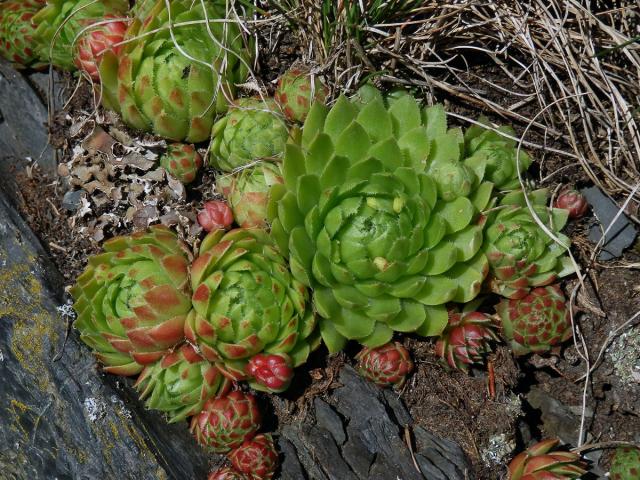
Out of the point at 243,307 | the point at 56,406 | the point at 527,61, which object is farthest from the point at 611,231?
the point at 56,406

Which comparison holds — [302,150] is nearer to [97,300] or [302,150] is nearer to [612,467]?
[97,300]

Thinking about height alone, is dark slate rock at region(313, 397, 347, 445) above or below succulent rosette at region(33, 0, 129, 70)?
below

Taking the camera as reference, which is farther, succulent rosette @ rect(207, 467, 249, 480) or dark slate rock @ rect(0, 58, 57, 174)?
dark slate rock @ rect(0, 58, 57, 174)

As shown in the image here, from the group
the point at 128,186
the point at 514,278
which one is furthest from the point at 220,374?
the point at 514,278

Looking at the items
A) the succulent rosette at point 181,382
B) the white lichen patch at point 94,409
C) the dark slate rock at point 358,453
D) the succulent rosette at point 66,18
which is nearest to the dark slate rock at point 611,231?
the dark slate rock at point 358,453

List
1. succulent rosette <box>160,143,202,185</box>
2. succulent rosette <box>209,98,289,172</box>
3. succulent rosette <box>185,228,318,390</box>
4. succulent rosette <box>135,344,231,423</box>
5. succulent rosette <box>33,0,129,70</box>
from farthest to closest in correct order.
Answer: succulent rosette <box>33,0,129,70</box>
succulent rosette <box>160,143,202,185</box>
succulent rosette <box>209,98,289,172</box>
succulent rosette <box>135,344,231,423</box>
succulent rosette <box>185,228,318,390</box>

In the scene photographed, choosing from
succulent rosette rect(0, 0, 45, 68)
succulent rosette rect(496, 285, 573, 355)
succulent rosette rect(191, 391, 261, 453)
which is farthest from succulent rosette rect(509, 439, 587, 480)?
succulent rosette rect(0, 0, 45, 68)

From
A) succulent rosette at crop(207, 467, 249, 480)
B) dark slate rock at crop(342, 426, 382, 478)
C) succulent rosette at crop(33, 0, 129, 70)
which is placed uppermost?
succulent rosette at crop(33, 0, 129, 70)

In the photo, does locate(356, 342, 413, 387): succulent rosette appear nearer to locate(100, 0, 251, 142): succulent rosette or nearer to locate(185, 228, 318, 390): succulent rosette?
locate(185, 228, 318, 390): succulent rosette
